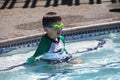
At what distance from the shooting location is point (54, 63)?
22.1 feet

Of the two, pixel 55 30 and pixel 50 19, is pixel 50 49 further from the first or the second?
pixel 50 19

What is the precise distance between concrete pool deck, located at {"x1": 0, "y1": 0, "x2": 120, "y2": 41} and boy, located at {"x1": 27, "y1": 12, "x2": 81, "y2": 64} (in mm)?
1727

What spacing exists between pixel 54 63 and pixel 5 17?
3789 millimetres

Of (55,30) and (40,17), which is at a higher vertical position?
(55,30)

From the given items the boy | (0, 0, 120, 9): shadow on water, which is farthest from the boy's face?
(0, 0, 120, 9): shadow on water

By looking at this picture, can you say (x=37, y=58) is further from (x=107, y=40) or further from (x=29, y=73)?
(x=107, y=40)

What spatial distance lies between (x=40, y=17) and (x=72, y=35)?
1.70 m

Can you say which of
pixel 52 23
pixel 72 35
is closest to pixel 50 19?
pixel 52 23

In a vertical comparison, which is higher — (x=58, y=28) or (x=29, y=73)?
(x=58, y=28)

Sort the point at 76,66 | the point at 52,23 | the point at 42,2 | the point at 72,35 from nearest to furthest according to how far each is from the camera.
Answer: the point at 52,23, the point at 76,66, the point at 72,35, the point at 42,2

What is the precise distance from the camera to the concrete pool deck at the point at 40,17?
8703mm

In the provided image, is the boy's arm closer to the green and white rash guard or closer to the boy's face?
the green and white rash guard

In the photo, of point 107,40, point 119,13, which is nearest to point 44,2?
point 119,13

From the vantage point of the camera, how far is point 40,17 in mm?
9852
